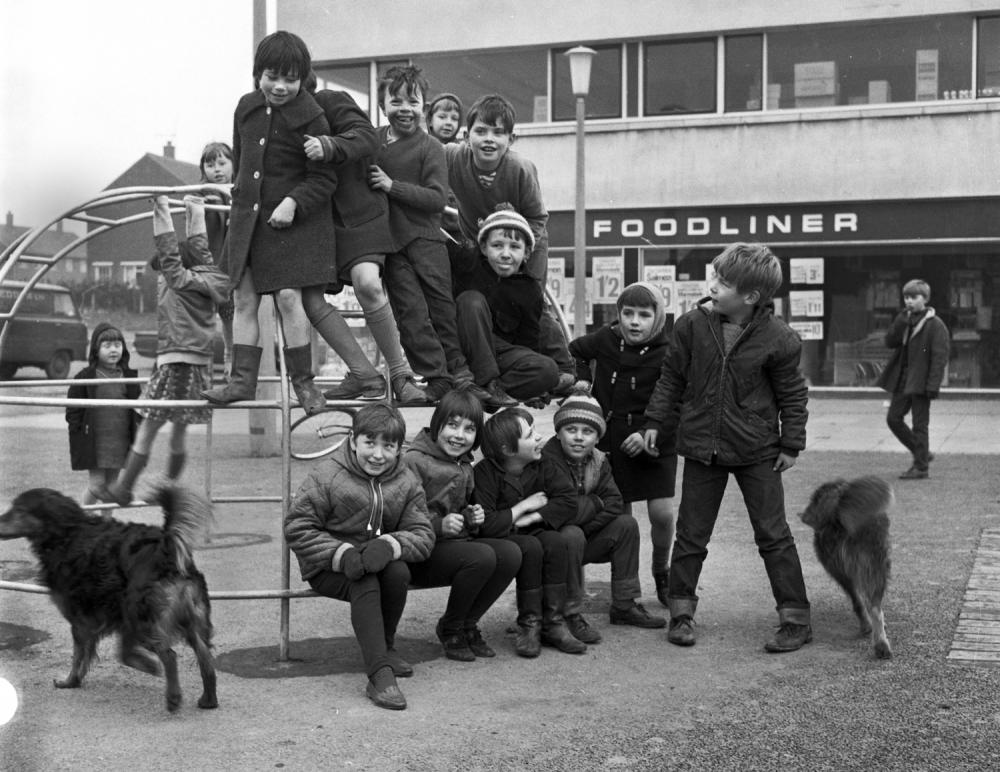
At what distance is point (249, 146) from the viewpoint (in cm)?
557

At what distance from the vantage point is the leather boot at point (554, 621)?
220 inches

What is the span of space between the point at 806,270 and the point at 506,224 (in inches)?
605

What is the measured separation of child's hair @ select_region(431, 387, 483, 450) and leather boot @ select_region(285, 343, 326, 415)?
50 cm

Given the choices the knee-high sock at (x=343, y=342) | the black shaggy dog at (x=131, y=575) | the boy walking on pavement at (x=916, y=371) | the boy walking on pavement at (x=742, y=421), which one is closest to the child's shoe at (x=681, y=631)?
the boy walking on pavement at (x=742, y=421)

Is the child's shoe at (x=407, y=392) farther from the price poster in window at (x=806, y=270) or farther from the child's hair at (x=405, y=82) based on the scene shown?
the price poster in window at (x=806, y=270)

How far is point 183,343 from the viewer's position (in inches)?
299

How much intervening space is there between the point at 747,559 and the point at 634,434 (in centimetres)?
188

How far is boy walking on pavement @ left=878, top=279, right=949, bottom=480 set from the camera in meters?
11.5

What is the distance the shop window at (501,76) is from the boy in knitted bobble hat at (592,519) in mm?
16836

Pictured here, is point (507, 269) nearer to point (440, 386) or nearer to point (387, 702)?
point (440, 386)

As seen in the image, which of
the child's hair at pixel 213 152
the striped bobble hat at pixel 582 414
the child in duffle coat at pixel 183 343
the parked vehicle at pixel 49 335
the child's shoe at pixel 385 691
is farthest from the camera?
the parked vehicle at pixel 49 335

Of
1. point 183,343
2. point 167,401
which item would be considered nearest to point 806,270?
point 183,343

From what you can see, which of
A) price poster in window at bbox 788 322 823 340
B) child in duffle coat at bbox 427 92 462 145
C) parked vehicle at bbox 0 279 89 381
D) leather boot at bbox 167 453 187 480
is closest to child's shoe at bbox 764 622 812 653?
child in duffle coat at bbox 427 92 462 145

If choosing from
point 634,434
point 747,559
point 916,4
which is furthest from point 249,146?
point 916,4
